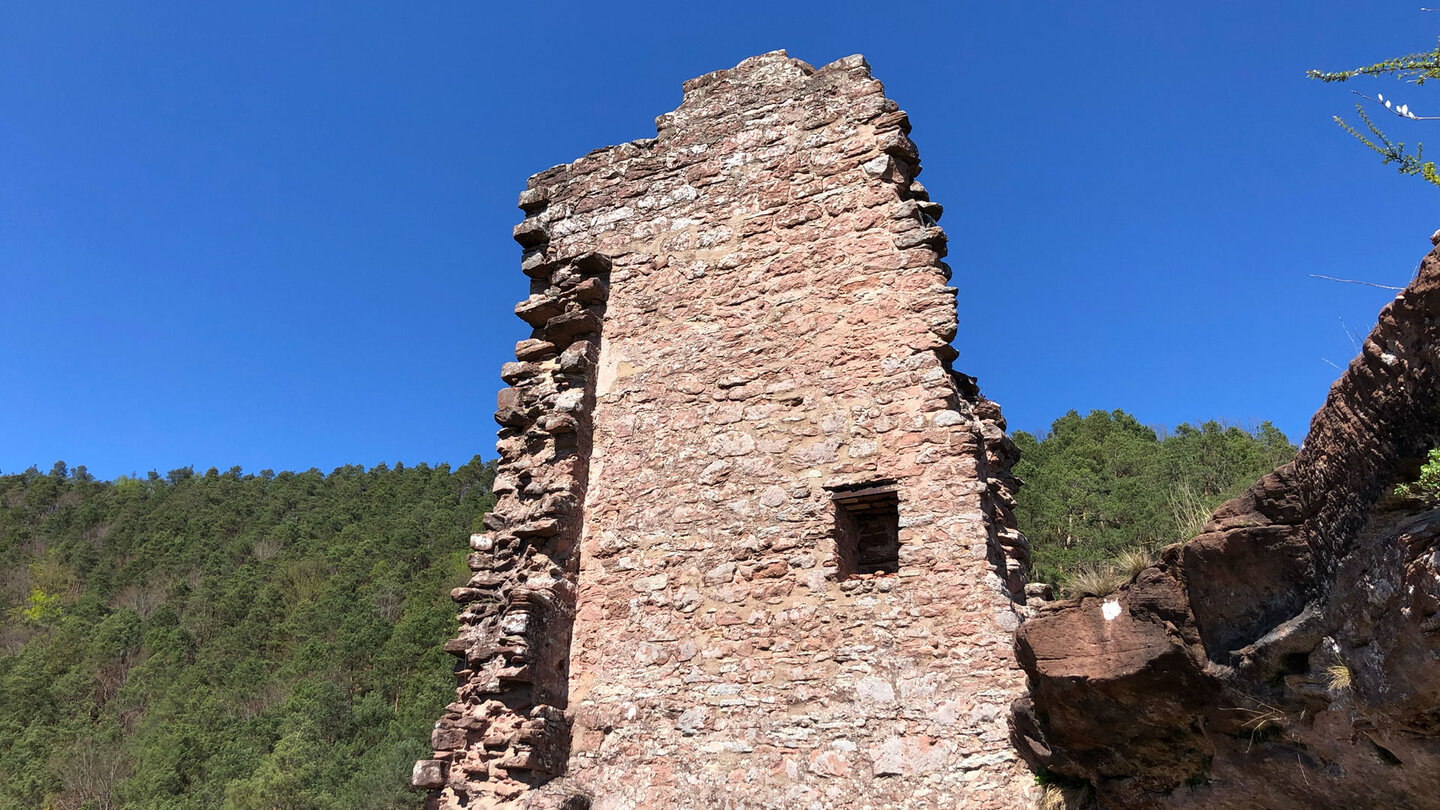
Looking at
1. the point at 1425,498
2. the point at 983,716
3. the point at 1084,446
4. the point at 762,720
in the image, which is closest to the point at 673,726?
the point at 762,720

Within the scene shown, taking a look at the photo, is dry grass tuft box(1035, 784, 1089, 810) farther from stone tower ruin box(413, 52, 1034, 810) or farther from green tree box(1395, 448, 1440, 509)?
green tree box(1395, 448, 1440, 509)

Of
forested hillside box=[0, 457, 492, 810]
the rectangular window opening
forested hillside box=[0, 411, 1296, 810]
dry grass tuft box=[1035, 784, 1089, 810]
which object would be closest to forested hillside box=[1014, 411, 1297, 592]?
forested hillside box=[0, 411, 1296, 810]

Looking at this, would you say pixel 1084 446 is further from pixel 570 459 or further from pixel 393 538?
pixel 393 538

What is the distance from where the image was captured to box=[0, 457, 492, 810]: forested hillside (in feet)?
111

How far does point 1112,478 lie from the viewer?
26719 mm

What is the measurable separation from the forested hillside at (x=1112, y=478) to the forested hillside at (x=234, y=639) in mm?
20385

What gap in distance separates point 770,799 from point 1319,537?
11.4ft

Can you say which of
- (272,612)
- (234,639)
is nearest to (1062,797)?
(234,639)

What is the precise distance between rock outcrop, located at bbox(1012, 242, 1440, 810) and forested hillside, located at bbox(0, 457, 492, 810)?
2815cm

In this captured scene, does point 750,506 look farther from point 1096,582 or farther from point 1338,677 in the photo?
point 1338,677

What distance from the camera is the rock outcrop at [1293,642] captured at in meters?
2.70

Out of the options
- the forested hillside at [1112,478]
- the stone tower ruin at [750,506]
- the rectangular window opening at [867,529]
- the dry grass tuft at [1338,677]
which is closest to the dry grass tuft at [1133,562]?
the dry grass tuft at [1338,677]

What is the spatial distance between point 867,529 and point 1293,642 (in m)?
3.31

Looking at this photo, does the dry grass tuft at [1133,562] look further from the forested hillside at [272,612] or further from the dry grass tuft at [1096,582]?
the forested hillside at [272,612]
